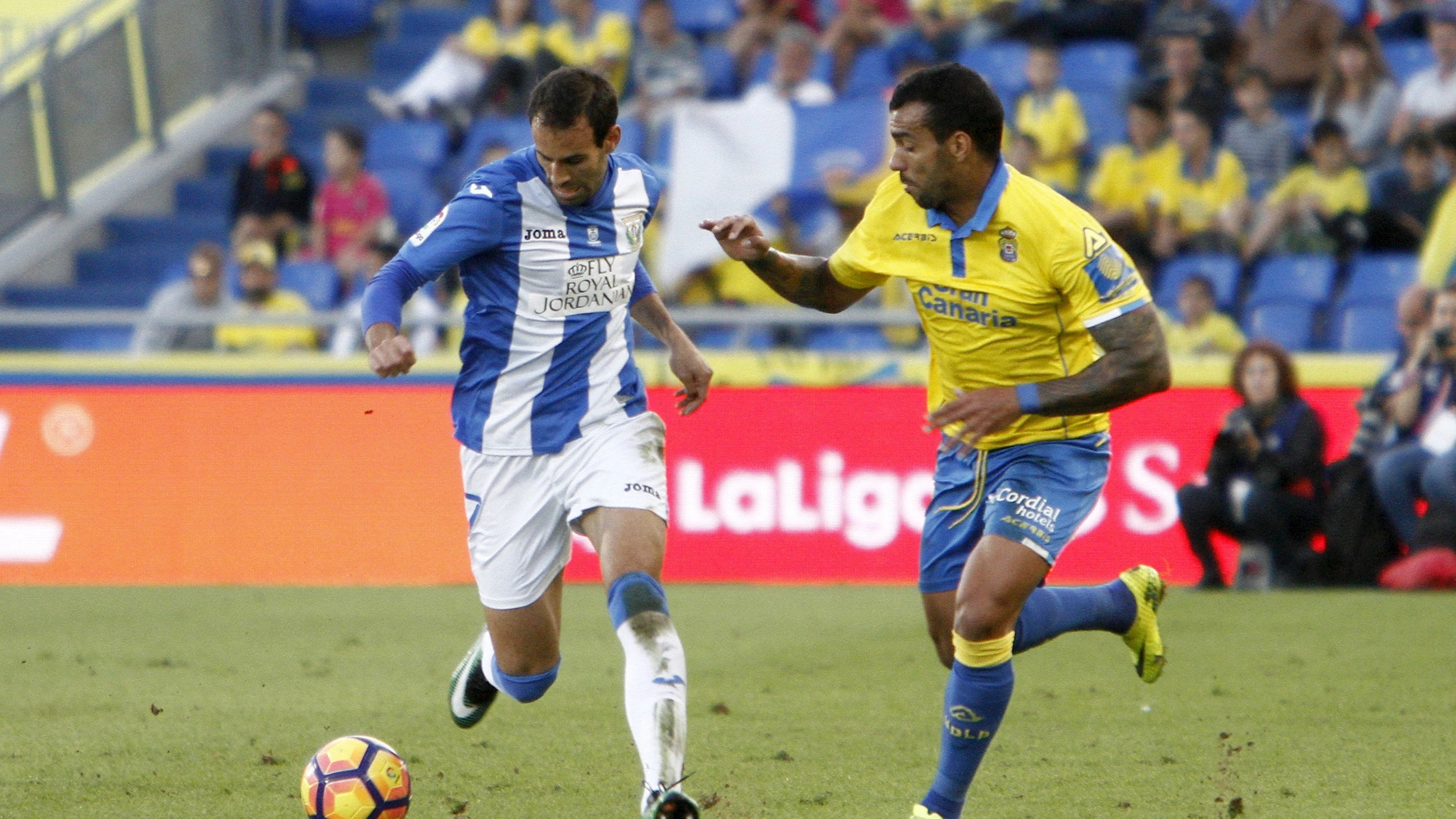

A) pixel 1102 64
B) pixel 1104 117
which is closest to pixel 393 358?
pixel 1104 117

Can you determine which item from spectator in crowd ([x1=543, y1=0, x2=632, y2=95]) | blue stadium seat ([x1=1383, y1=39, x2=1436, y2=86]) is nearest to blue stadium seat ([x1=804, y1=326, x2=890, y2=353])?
spectator in crowd ([x1=543, y1=0, x2=632, y2=95])

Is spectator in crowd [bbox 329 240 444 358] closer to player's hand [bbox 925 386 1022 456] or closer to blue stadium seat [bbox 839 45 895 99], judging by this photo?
blue stadium seat [bbox 839 45 895 99]

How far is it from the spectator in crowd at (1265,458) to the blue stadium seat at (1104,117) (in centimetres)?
374

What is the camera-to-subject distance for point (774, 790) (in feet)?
17.8

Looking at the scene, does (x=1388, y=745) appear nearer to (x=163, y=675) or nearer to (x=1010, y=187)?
(x=1010, y=187)

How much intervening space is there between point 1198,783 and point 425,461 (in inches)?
261

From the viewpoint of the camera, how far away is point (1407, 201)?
12242 millimetres

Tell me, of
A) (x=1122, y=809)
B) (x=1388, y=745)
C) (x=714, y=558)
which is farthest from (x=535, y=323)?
(x=714, y=558)

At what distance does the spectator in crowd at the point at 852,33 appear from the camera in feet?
48.6

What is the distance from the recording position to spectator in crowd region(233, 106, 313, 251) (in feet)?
48.9

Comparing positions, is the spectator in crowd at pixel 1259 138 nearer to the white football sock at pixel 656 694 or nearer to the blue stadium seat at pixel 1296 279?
the blue stadium seat at pixel 1296 279

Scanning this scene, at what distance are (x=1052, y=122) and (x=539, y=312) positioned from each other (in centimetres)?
840

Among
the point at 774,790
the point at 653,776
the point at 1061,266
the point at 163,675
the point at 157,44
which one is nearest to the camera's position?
the point at 653,776

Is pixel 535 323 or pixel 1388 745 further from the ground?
pixel 535 323
